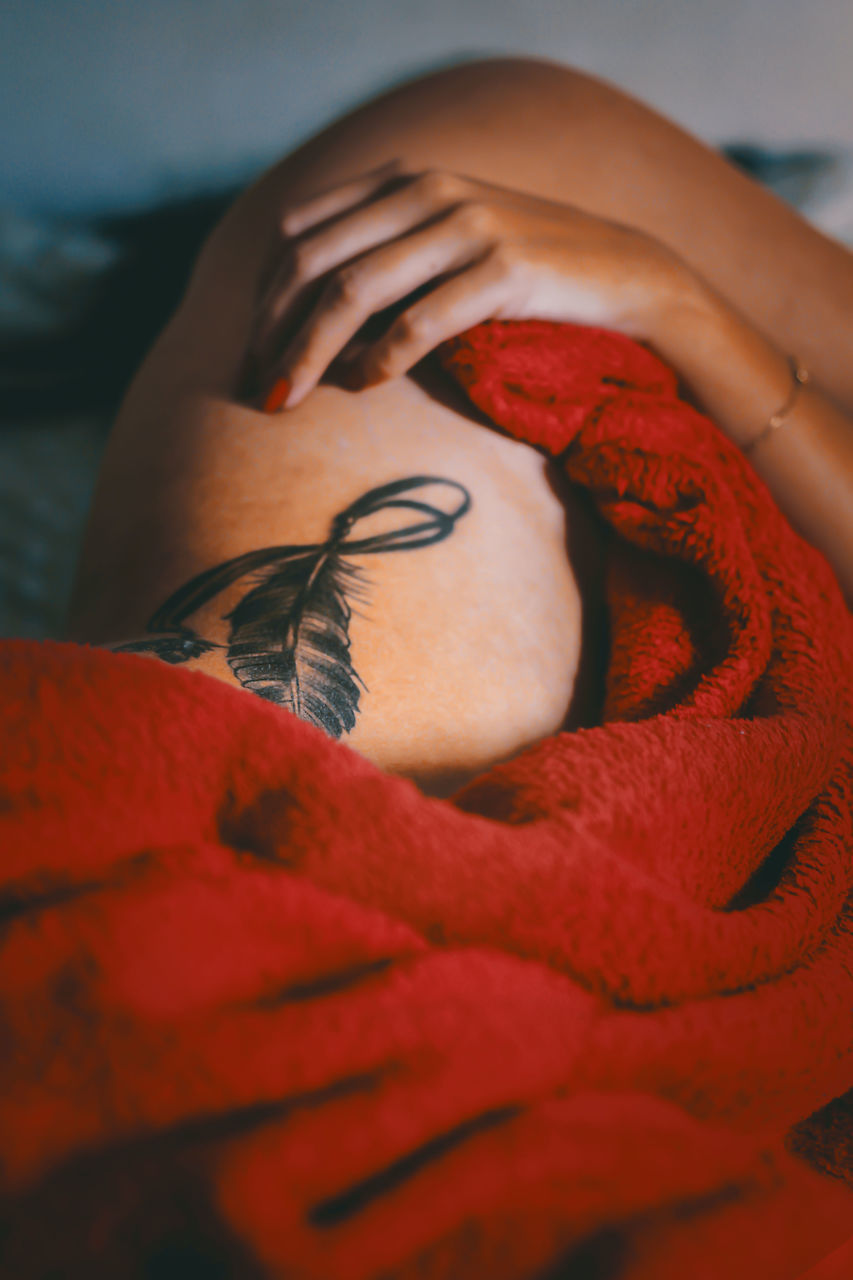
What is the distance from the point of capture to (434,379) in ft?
1.76

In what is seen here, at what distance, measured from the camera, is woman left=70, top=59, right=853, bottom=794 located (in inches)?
16.0

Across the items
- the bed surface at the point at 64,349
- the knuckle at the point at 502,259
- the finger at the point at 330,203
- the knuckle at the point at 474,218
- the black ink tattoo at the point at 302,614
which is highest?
the knuckle at the point at 474,218

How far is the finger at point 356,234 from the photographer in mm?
515

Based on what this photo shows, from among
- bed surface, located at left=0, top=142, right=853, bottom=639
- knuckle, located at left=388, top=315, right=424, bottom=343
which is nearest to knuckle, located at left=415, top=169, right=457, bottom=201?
knuckle, located at left=388, top=315, right=424, bottom=343

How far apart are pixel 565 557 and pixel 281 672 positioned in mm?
221

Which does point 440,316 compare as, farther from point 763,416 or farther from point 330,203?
point 763,416

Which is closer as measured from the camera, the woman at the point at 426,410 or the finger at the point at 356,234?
the woman at the point at 426,410

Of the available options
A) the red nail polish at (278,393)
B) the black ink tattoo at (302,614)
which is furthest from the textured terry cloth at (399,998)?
the red nail polish at (278,393)

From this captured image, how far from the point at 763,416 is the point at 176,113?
95 cm

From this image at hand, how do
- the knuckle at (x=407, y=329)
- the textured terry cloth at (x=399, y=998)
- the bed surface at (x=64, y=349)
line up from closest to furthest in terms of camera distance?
1. the textured terry cloth at (x=399, y=998)
2. the knuckle at (x=407, y=329)
3. the bed surface at (x=64, y=349)

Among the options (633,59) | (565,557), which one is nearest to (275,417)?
(565,557)

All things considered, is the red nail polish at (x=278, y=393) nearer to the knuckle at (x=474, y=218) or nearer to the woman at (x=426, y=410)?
the woman at (x=426, y=410)

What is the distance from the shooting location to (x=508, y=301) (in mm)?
519

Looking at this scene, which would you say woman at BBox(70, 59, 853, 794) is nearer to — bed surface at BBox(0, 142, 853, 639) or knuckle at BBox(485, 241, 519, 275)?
knuckle at BBox(485, 241, 519, 275)
